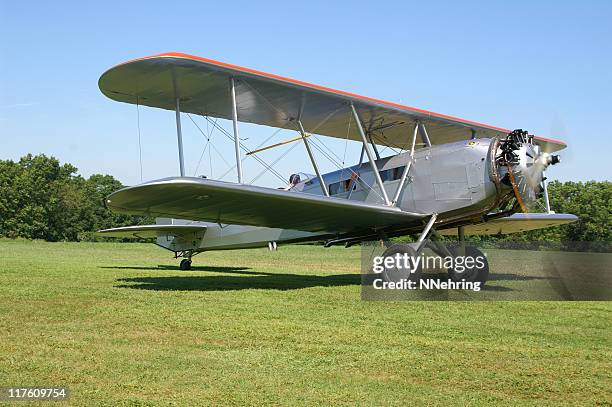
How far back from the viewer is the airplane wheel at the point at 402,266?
10539 millimetres

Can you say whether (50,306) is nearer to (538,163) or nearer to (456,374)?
(456,374)

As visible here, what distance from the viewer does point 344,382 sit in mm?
4199

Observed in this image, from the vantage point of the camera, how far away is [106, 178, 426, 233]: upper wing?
955 cm

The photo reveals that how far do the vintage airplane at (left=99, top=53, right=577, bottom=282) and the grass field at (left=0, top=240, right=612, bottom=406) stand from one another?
217 cm

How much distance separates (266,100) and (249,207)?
2.29m

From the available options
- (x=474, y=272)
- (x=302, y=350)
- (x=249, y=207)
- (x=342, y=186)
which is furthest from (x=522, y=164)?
(x=302, y=350)

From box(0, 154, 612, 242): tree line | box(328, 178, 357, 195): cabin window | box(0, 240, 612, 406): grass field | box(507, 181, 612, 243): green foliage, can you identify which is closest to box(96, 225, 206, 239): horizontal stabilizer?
box(328, 178, 357, 195): cabin window

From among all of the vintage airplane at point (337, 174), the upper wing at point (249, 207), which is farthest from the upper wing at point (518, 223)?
the upper wing at point (249, 207)

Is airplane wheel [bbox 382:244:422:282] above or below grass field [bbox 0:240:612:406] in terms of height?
above

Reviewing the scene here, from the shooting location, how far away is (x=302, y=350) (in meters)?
5.25

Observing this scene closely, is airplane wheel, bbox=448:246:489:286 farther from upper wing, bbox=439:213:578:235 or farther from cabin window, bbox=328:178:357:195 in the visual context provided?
cabin window, bbox=328:178:357:195

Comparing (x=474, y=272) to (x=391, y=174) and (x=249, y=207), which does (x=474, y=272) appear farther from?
(x=249, y=207)

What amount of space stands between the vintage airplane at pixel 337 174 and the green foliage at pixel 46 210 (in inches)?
2377

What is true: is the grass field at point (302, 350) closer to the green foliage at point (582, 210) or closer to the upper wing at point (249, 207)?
the upper wing at point (249, 207)
